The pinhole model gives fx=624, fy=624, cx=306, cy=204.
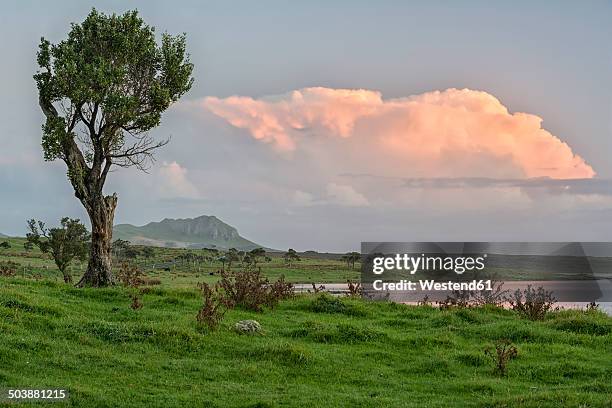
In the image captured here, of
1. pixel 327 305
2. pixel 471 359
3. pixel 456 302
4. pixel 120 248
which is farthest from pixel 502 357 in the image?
pixel 120 248

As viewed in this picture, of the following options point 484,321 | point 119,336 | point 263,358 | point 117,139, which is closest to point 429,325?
point 484,321

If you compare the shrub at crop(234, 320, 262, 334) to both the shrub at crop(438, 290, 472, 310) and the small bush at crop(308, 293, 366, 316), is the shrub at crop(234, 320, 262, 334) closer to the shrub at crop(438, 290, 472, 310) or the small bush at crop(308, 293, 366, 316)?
the small bush at crop(308, 293, 366, 316)

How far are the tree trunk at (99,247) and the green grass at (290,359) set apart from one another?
22.3 ft

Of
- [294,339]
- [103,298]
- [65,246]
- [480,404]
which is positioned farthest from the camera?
[65,246]

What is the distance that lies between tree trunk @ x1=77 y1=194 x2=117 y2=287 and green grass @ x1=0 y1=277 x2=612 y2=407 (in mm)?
6794

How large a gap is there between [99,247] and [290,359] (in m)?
18.9

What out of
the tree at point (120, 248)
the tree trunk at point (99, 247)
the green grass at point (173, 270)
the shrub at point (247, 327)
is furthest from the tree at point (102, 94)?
the tree at point (120, 248)

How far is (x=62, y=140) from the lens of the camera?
32469mm

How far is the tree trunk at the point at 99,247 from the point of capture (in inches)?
1304

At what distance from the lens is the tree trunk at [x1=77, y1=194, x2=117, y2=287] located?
3312 centimetres

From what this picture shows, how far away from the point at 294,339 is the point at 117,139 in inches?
735

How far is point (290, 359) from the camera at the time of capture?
17984mm

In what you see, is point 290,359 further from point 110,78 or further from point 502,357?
point 110,78

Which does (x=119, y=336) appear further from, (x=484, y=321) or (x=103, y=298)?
(x=484, y=321)
